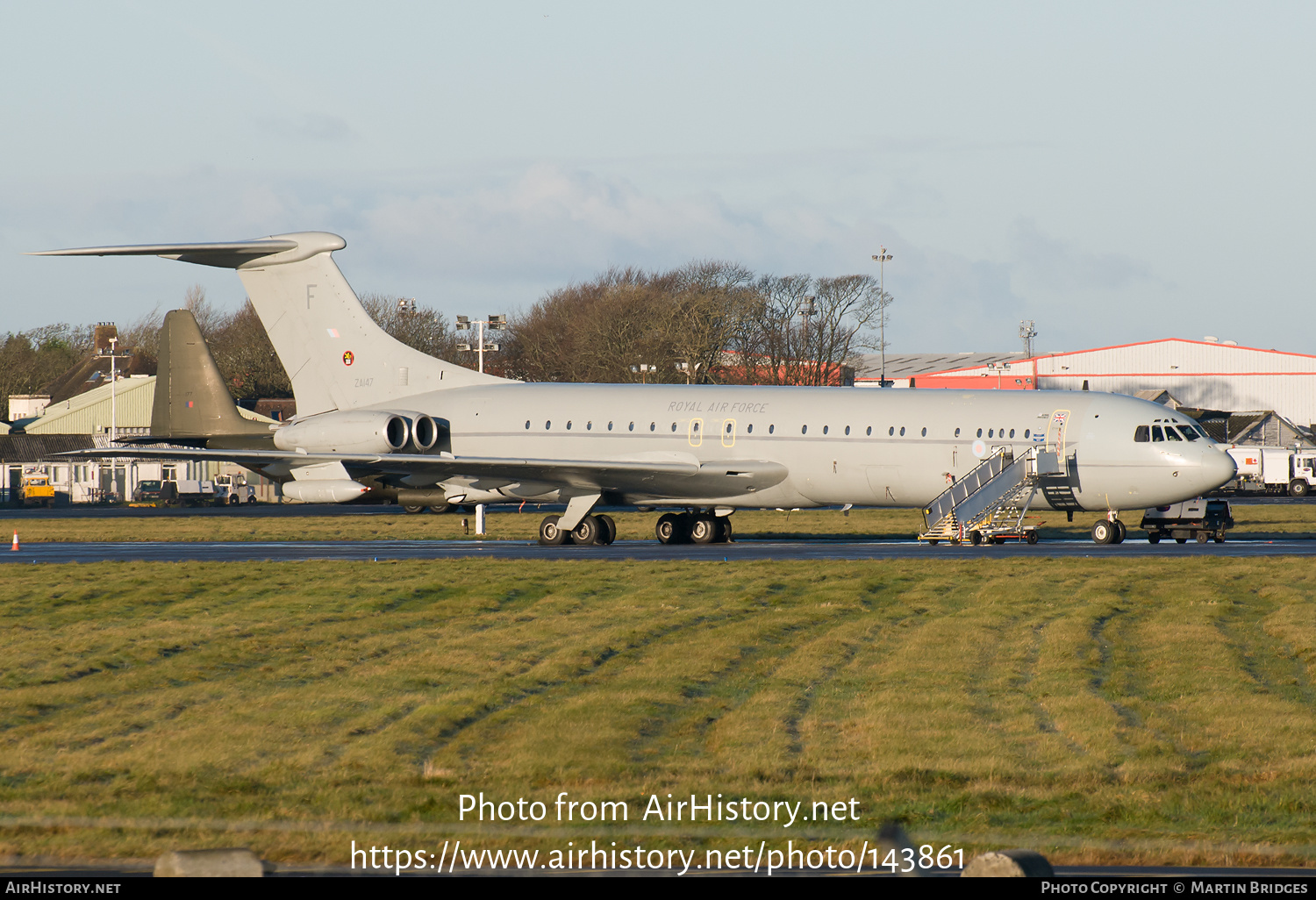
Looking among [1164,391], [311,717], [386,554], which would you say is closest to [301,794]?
[311,717]

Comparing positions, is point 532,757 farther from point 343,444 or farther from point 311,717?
point 343,444

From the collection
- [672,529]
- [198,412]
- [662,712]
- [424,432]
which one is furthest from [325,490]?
[662,712]

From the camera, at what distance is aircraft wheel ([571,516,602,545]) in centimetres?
3497

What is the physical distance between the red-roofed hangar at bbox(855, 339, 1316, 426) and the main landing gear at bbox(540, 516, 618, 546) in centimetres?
7082

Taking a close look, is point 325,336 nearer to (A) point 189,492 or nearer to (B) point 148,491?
(A) point 189,492

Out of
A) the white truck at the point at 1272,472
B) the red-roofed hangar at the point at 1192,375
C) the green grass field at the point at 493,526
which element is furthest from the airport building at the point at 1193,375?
the green grass field at the point at 493,526

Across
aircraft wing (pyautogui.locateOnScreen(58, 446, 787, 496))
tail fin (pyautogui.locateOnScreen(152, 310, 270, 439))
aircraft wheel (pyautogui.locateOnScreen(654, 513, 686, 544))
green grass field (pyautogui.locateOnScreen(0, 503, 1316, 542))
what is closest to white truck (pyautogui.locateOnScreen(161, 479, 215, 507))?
green grass field (pyautogui.locateOnScreen(0, 503, 1316, 542))

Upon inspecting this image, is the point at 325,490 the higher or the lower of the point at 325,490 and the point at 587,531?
the higher

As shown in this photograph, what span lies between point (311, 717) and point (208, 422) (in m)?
29.3

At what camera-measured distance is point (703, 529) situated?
35406mm

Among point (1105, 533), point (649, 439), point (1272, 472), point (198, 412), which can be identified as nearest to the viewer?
point (1105, 533)

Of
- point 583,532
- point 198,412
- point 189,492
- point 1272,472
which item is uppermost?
point 198,412

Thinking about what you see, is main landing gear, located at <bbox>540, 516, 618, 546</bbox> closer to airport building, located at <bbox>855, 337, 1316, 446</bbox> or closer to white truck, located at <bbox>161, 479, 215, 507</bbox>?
white truck, located at <bbox>161, 479, 215, 507</bbox>

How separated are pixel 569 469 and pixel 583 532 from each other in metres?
2.43
